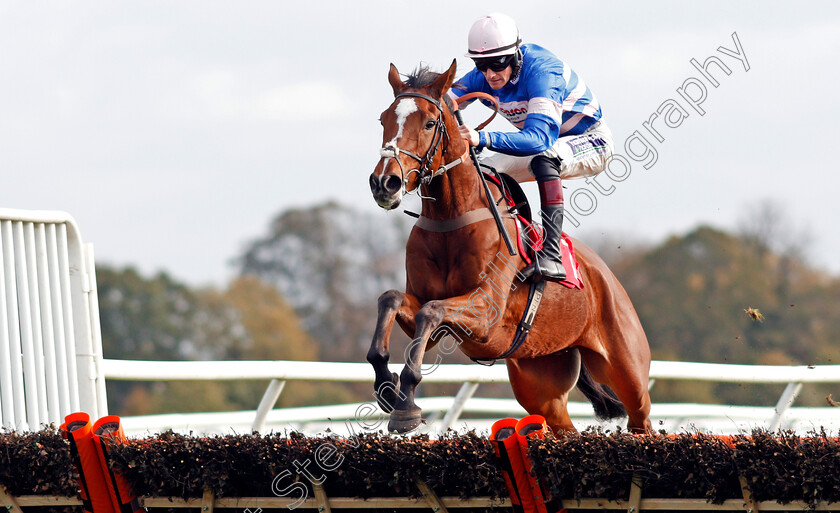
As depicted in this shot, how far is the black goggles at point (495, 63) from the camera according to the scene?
15.0 ft

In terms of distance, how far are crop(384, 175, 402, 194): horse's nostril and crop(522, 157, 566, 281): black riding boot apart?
3.13 feet

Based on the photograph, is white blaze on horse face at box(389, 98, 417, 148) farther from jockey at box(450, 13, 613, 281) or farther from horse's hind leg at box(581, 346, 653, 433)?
horse's hind leg at box(581, 346, 653, 433)

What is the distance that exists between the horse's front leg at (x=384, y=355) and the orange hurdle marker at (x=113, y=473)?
935mm

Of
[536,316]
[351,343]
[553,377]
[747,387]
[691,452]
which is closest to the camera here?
[691,452]

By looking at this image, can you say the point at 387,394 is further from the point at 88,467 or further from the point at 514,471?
the point at 88,467

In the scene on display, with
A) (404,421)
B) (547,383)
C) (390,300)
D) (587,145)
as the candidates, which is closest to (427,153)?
(390,300)

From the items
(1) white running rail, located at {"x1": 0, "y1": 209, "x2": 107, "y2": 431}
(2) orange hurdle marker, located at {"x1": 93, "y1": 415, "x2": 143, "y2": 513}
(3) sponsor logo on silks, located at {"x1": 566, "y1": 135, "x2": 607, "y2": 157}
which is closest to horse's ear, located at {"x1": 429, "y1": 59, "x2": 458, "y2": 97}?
(3) sponsor logo on silks, located at {"x1": 566, "y1": 135, "x2": 607, "y2": 157}

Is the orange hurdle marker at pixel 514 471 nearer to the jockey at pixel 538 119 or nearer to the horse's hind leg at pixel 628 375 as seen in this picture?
the jockey at pixel 538 119

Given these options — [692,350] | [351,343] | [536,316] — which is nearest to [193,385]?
[351,343]

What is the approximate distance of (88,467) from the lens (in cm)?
350

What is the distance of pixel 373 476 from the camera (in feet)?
10.9

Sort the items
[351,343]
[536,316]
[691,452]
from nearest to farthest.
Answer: [691,452]
[536,316]
[351,343]

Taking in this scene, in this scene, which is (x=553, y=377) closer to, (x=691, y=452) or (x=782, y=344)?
(x=691, y=452)

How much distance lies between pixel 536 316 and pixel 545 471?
156 cm
